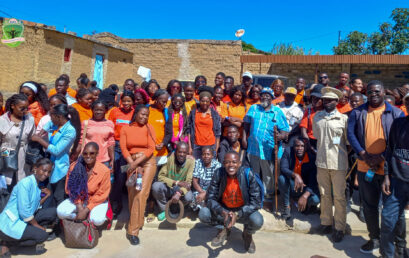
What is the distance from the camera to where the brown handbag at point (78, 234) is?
3.60m

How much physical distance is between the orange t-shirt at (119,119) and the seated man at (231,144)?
1562 millimetres

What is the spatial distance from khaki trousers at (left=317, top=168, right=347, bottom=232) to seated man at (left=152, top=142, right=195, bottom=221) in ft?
6.05

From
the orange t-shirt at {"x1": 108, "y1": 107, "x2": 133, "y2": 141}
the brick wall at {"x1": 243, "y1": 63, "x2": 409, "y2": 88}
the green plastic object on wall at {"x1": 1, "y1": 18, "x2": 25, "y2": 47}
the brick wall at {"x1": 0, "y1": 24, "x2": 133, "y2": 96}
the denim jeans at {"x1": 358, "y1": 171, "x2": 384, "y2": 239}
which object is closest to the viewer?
the denim jeans at {"x1": 358, "y1": 171, "x2": 384, "y2": 239}

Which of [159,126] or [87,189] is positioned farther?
[159,126]

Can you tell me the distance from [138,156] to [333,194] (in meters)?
2.63

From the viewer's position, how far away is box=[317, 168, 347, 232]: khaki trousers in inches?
150

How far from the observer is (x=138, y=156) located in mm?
3877

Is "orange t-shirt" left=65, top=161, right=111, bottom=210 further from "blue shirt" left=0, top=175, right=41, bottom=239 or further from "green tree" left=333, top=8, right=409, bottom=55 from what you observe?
"green tree" left=333, top=8, right=409, bottom=55

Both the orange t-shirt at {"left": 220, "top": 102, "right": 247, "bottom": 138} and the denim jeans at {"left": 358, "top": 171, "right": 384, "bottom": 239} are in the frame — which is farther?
the orange t-shirt at {"left": 220, "top": 102, "right": 247, "bottom": 138}

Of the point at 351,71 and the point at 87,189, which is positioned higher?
the point at 351,71

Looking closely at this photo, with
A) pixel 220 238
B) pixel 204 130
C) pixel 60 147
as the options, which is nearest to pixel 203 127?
pixel 204 130

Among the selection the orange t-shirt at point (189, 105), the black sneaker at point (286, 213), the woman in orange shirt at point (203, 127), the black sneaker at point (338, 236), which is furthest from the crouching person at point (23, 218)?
the black sneaker at point (338, 236)

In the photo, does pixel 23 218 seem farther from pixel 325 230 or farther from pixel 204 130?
pixel 325 230

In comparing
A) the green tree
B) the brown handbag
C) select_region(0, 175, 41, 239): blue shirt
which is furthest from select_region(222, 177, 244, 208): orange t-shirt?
the green tree
